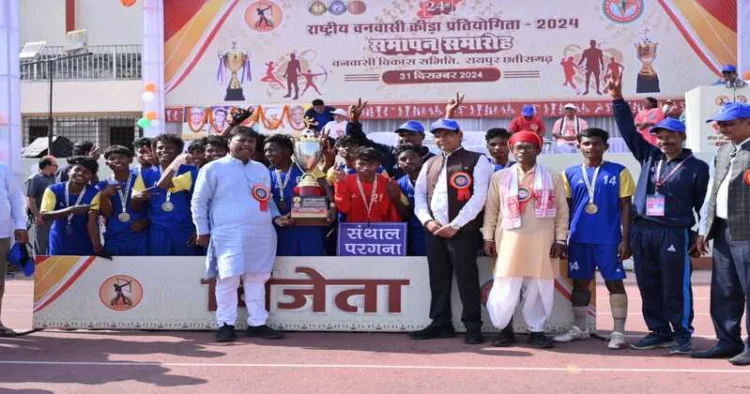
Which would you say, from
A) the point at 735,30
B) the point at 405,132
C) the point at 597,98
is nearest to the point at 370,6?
the point at 597,98

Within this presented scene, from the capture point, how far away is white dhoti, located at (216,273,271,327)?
755cm

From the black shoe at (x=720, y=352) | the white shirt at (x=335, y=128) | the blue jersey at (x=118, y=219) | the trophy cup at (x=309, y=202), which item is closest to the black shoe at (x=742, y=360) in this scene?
the black shoe at (x=720, y=352)

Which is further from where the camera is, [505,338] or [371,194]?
[371,194]

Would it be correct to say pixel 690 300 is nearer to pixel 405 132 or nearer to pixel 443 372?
pixel 443 372

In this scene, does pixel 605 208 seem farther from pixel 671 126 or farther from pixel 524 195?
pixel 671 126

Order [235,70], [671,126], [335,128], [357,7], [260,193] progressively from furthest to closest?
[235,70]
[357,7]
[335,128]
[260,193]
[671,126]

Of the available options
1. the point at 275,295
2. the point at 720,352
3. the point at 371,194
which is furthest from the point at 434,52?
the point at 720,352

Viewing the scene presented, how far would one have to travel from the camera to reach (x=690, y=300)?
22.8 feet

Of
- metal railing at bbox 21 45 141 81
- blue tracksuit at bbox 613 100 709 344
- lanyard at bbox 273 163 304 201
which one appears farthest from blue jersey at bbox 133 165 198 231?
metal railing at bbox 21 45 141 81

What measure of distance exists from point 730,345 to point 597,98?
13.8 m

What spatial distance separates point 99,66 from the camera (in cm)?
2589

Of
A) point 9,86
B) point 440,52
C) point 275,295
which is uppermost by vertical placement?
point 440,52

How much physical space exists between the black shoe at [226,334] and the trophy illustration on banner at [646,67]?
47.6 ft

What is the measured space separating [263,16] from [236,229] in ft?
45.3
